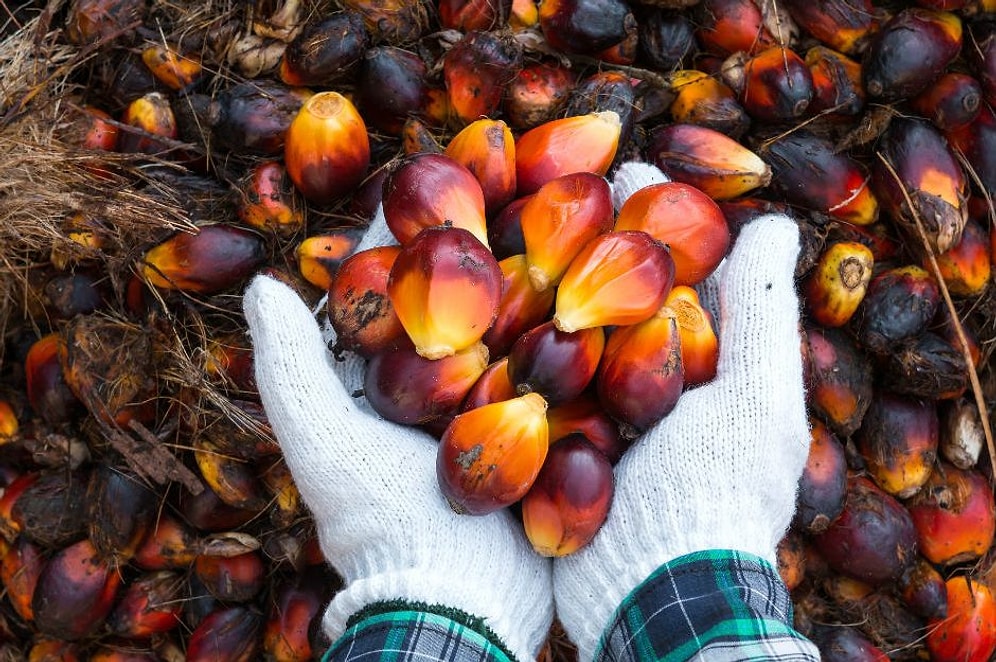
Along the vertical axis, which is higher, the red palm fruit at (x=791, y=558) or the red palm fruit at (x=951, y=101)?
the red palm fruit at (x=951, y=101)

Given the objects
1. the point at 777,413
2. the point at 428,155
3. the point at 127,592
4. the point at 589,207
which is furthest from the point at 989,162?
the point at 127,592

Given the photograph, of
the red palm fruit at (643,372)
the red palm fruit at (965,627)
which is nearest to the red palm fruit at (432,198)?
the red palm fruit at (643,372)

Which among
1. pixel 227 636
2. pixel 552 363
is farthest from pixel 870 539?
pixel 227 636

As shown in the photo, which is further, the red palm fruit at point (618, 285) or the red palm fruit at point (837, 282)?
the red palm fruit at point (837, 282)

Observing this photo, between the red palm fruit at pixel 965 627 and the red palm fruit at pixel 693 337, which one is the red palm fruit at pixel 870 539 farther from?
the red palm fruit at pixel 693 337

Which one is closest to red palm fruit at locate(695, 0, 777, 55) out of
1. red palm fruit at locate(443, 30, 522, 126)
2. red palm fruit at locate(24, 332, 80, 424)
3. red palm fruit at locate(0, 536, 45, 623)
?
red palm fruit at locate(443, 30, 522, 126)

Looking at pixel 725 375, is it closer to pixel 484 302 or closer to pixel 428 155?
pixel 484 302
